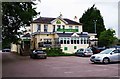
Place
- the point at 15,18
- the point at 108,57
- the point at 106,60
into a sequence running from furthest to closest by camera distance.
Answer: the point at 15,18
the point at 108,57
the point at 106,60

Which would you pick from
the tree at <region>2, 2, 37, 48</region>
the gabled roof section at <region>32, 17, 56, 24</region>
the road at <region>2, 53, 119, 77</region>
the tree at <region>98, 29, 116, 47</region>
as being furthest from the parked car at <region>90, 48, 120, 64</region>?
the gabled roof section at <region>32, 17, 56, 24</region>

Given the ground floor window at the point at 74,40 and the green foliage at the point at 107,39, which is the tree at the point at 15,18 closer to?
the ground floor window at the point at 74,40

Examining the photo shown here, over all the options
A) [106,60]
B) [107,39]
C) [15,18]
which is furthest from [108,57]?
[107,39]

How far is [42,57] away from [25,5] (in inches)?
383

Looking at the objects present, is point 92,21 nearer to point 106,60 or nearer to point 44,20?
point 44,20

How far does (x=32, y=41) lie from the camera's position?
6156cm

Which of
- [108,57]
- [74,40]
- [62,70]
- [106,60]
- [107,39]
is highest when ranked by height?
[107,39]

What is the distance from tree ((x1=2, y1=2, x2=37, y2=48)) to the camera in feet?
97.0

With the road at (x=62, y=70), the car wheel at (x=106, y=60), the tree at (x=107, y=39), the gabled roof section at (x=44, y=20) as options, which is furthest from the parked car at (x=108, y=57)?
the gabled roof section at (x=44, y=20)

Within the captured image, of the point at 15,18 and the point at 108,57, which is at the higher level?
the point at 15,18

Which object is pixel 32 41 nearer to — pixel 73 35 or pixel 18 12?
pixel 73 35

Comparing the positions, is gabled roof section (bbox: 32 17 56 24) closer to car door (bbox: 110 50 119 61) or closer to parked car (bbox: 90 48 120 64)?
parked car (bbox: 90 48 120 64)

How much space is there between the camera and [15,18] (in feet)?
105

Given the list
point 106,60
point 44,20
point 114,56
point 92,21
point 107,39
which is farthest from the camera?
point 92,21
